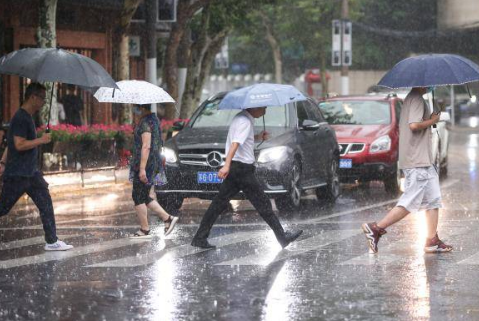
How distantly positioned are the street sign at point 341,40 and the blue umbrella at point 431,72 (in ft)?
109

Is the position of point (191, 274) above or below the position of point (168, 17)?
below

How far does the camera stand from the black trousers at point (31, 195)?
1199 cm

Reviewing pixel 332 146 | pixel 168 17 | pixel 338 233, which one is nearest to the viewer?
pixel 338 233

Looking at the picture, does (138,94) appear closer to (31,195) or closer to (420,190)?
(31,195)

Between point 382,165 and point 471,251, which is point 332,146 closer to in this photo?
point 382,165

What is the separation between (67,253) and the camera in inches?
478

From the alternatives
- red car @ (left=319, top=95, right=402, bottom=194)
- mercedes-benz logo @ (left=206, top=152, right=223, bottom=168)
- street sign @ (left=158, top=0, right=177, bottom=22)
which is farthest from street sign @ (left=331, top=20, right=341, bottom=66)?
mercedes-benz logo @ (left=206, top=152, right=223, bottom=168)

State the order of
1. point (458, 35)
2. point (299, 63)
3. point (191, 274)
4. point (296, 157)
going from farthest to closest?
point (299, 63) → point (458, 35) → point (296, 157) → point (191, 274)

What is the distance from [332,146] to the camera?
18453mm

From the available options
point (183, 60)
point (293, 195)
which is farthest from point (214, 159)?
point (183, 60)

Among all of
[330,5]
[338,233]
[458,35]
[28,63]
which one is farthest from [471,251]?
[458,35]

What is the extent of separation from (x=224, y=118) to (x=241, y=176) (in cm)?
506

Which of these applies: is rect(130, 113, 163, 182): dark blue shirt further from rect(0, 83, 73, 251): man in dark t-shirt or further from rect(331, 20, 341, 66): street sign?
rect(331, 20, 341, 66): street sign

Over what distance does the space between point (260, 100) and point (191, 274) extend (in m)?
2.40
